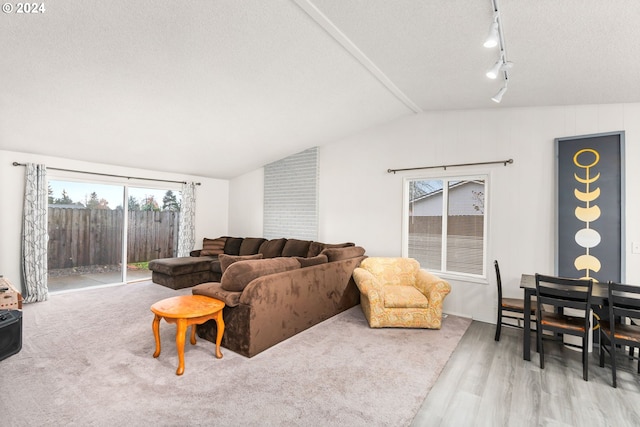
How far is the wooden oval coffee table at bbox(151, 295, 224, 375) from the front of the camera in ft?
8.46

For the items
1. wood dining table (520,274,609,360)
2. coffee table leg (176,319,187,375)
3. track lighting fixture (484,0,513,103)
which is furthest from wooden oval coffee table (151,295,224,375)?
track lighting fixture (484,0,513,103)

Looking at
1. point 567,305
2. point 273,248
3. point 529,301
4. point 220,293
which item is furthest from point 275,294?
point 273,248

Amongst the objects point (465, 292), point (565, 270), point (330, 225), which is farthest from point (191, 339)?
point (565, 270)

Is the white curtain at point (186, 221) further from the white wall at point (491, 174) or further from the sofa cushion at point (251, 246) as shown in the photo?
the white wall at point (491, 174)

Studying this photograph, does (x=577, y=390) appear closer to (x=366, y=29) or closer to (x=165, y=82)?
(x=366, y=29)

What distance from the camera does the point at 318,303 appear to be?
3.73 metres

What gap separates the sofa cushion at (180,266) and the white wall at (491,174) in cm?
245

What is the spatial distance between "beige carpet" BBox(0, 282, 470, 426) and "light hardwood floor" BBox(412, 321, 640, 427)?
0.16m

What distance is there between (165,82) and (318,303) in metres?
3.01

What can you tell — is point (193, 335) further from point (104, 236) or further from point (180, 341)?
point (104, 236)

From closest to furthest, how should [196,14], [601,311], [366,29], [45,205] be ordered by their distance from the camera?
[196,14]
[366,29]
[601,311]
[45,205]

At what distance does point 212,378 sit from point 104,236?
4359 mm

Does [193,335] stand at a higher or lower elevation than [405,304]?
lower

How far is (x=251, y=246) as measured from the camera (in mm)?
6219
